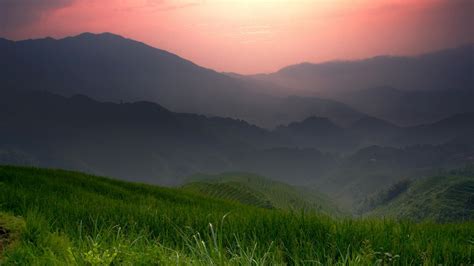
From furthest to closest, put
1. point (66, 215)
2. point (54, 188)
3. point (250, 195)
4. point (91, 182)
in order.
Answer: point (250, 195) → point (91, 182) → point (54, 188) → point (66, 215)

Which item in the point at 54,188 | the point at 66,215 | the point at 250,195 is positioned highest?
the point at 66,215

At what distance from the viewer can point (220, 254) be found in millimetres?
3797

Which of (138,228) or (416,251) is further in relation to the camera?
(138,228)

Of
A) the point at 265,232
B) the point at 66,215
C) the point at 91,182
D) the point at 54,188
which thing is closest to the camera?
the point at 265,232

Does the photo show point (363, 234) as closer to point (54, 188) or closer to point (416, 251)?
point (416, 251)

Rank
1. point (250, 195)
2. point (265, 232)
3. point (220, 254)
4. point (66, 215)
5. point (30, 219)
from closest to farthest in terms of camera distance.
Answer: point (220, 254), point (30, 219), point (265, 232), point (66, 215), point (250, 195)

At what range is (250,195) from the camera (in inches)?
5172

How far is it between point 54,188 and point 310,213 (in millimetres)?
12617

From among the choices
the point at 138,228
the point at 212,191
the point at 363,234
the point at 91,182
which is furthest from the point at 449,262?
the point at 212,191

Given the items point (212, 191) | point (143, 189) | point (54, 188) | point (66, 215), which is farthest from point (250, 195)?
point (66, 215)

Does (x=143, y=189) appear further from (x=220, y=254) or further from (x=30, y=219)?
(x=220, y=254)

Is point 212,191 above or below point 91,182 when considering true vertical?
below

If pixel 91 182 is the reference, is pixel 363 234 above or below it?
above

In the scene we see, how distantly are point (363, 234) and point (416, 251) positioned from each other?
0.84 metres
